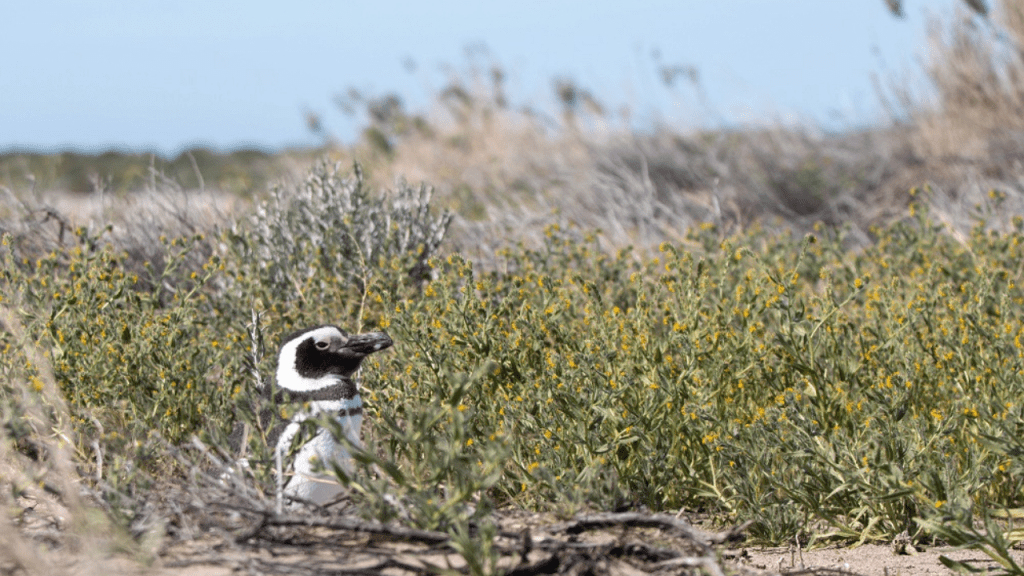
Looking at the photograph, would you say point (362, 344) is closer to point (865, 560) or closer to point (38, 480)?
point (38, 480)

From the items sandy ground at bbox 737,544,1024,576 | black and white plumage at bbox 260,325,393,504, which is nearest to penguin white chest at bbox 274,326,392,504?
black and white plumage at bbox 260,325,393,504

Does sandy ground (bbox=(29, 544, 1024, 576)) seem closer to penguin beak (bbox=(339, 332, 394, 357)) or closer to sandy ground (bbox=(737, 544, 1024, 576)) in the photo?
sandy ground (bbox=(737, 544, 1024, 576))

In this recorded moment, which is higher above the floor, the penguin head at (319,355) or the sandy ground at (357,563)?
the penguin head at (319,355)

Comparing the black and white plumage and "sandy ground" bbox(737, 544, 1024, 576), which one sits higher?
the black and white plumage

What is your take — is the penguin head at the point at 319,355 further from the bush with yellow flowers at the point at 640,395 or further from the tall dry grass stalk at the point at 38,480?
the tall dry grass stalk at the point at 38,480

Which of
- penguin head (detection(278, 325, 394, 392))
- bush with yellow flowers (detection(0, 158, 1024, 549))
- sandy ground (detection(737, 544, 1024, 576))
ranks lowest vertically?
sandy ground (detection(737, 544, 1024, 576))

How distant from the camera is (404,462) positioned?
4.68 meters

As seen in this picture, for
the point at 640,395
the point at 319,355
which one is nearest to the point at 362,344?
the point at 319,355

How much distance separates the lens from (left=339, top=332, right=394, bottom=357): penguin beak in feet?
14.2

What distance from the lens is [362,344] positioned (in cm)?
434

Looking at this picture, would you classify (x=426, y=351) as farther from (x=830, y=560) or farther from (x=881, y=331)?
(x=881, y=331)

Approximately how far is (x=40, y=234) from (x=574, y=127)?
361 inches

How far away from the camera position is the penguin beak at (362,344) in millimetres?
4332

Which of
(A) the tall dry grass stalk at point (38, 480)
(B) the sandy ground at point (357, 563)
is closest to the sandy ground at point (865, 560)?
(B) the sandy ground at point (357, 563)
